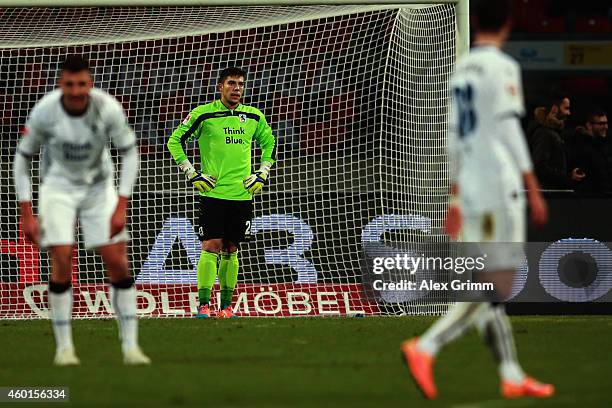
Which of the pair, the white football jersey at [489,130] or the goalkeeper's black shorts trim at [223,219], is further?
the goalkeeper's black shorts trim at [223,219]

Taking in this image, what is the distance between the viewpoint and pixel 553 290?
1349cm

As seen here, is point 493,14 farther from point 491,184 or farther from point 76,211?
point 76,211

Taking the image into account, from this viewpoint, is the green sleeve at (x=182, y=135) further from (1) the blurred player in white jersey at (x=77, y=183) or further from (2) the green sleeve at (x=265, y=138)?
(1) the blurred player in white jersey at (x=77, y=183)

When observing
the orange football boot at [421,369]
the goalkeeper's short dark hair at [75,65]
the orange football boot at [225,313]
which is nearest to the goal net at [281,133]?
the orange football boot at [225,313]

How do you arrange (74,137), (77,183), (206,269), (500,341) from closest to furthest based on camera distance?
(500,341) < (74,137) < (77,183) < (206,269)

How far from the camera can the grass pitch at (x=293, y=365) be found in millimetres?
6660

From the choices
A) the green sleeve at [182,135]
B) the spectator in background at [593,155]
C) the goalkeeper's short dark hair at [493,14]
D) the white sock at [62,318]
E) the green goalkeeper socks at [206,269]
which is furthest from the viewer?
the spectator in background at [593,155]

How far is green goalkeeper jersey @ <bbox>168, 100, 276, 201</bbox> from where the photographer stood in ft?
42.0

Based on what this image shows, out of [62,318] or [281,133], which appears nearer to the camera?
[62,318]

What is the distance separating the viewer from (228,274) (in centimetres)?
1278

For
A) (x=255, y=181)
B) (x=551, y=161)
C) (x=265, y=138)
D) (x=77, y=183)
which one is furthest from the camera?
(x=551, y=161)

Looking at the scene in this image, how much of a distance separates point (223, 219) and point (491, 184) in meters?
6.37

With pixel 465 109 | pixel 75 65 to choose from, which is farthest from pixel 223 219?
pixel 465 109

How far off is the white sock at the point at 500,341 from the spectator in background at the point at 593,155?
7373 millimetres
